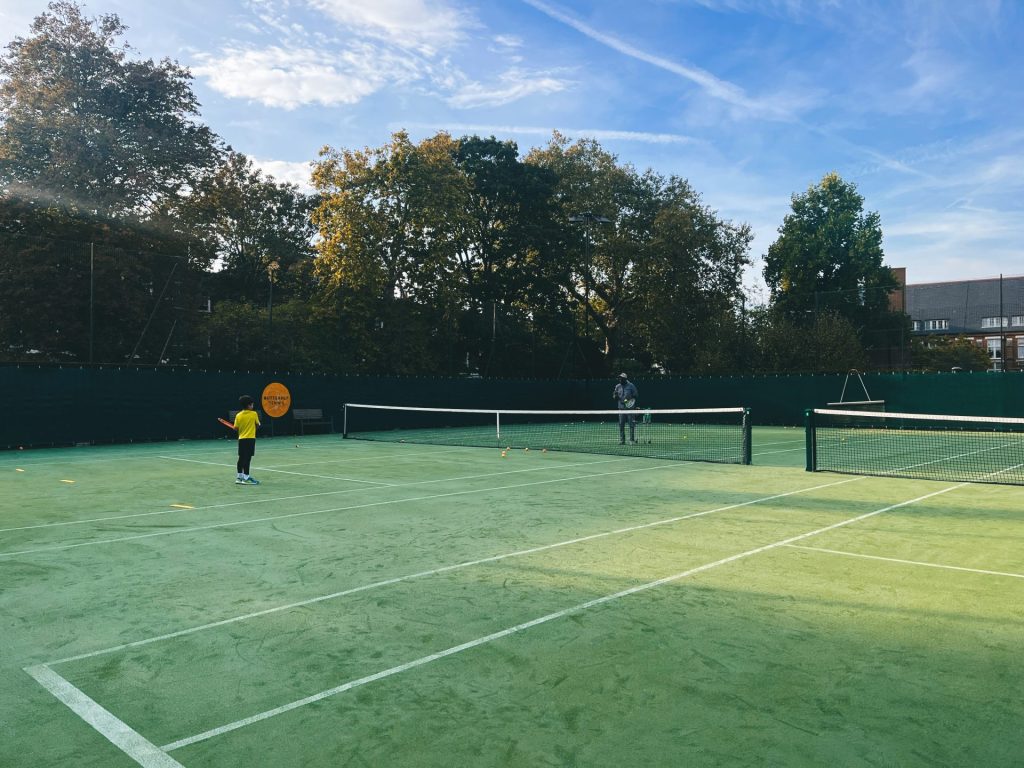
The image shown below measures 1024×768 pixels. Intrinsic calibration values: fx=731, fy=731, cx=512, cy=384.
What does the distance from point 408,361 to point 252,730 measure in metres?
29.7

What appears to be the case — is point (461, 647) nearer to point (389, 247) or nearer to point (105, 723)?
point (105, 723)

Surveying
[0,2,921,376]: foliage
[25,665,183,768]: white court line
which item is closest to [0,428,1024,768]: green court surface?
[25,665,183,768]: white court line

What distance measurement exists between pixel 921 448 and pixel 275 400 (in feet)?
64.7

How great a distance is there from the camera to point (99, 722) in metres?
3.45

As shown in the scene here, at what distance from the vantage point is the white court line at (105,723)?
3.11m

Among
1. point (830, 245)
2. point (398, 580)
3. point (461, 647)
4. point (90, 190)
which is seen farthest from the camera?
point (830, 245)

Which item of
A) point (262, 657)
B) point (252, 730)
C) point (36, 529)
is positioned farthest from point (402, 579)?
point (36, 529)

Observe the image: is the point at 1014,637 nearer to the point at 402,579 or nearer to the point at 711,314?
the point at 402,579

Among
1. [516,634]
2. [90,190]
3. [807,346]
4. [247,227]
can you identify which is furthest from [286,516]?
[247,227]

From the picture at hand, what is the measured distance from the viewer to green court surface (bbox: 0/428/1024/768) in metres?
3.25

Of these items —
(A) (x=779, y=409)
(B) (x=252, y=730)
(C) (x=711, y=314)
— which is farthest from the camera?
(C) (x=711, y=314)

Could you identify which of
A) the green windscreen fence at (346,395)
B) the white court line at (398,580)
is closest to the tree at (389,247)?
the green windscreen fence at (346,395)

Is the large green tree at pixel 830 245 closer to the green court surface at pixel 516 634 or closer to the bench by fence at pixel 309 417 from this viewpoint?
the bench by fence at pixel 309 417

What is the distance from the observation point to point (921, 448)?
1850 cm
